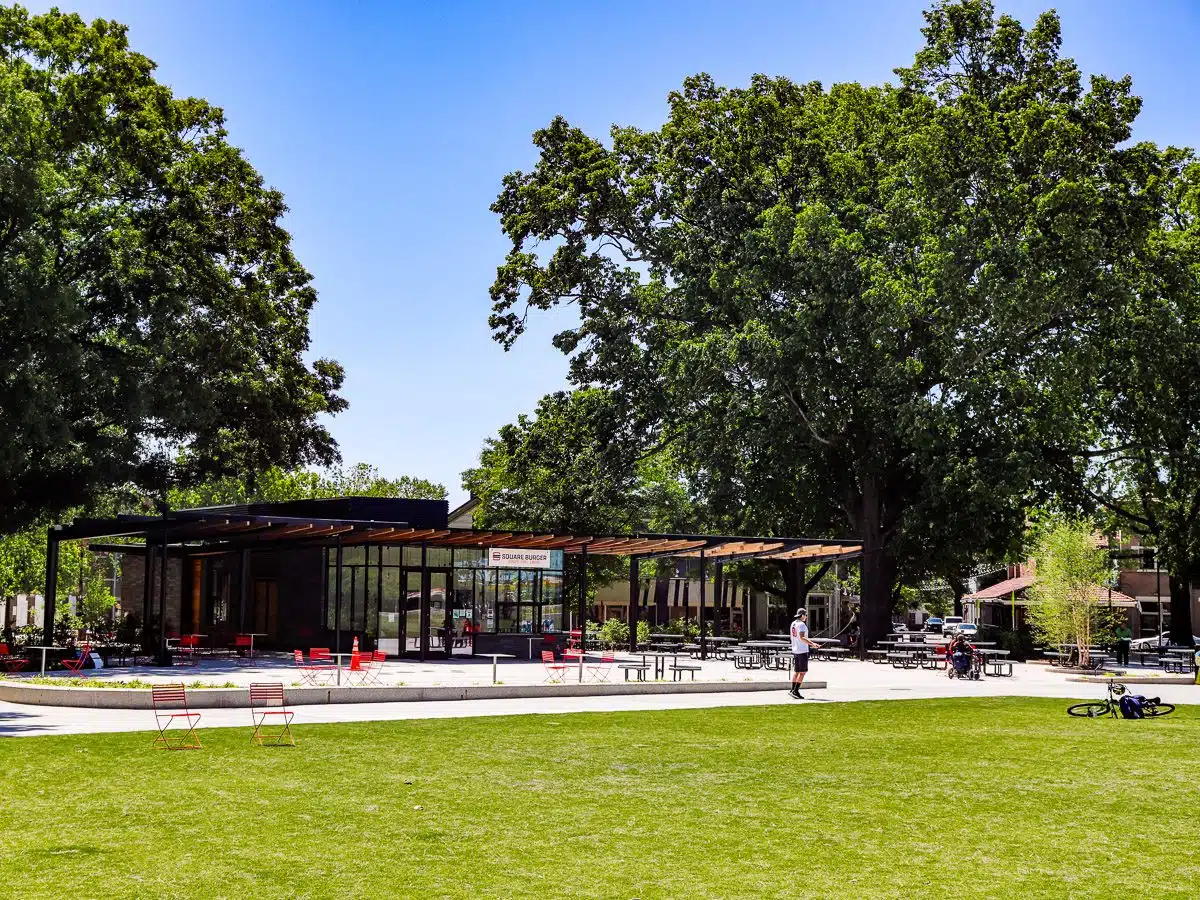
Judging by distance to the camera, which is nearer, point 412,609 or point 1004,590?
point 412,609

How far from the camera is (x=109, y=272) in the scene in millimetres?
35406

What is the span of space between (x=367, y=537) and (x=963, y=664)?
51.7 feet

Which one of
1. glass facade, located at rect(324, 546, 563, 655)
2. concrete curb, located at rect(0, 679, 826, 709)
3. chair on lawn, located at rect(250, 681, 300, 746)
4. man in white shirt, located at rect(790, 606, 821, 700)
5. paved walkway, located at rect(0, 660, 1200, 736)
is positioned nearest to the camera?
chair on lawn, located at rect(250, 681, 300, 746)

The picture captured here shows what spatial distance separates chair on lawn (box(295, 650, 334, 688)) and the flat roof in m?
3.42

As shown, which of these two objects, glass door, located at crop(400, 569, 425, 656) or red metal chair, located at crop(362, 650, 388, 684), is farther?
glass door, located at crop(400, 569, 425, 656)

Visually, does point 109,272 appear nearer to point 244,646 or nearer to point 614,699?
point 244,646

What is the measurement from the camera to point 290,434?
45.6m

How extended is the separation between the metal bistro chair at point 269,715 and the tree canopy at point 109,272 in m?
11.8

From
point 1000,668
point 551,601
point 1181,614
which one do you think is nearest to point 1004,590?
point 1181,614

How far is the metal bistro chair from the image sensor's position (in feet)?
55.3

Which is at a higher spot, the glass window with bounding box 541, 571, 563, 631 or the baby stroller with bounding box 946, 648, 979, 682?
the glass window with bounding box 541, 571, 563, 631

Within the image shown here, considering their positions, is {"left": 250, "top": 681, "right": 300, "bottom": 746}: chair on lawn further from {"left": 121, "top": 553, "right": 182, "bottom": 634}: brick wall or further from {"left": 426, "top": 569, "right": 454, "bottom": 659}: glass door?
{"left": 121, "top": 553, "right": 182, "bottom": 634}: brick wall

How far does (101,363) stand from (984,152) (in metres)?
26.9

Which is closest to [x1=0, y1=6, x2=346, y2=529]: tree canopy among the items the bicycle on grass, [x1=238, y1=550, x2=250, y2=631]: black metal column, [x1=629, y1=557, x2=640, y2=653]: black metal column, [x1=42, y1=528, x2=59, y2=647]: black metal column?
[x1=42, y1=528, x2=59, y2=647]: black metal column
